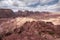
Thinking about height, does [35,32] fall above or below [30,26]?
below

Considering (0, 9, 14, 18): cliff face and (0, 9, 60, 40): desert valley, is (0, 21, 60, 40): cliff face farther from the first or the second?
(0, 9, 14, 18): cliff face

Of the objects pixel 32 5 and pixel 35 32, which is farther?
pixel 32 5

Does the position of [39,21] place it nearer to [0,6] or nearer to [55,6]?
[55,6]

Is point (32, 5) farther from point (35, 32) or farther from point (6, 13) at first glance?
point (35, 32)

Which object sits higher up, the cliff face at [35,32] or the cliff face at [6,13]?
the cliff face at [6,13]

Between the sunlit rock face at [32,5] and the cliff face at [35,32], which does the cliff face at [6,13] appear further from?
the cliff face at [35,32]

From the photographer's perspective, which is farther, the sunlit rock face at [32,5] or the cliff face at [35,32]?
the sunlit rock face at [32,5]

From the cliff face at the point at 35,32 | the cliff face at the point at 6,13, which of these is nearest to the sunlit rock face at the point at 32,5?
the cliff face at the point at 6,13

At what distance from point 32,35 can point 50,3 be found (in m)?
1.04

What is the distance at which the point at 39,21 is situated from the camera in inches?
163

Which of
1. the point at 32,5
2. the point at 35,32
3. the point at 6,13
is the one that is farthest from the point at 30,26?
the point at 6,13

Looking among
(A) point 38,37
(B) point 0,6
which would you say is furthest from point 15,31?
(B) point 0,6

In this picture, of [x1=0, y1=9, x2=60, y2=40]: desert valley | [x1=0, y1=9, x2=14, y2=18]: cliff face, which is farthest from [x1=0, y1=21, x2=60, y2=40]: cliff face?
[x1=0, y1=9, x2=14, y2=18]: cliff face

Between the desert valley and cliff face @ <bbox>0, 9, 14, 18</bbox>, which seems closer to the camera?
the desert valley
